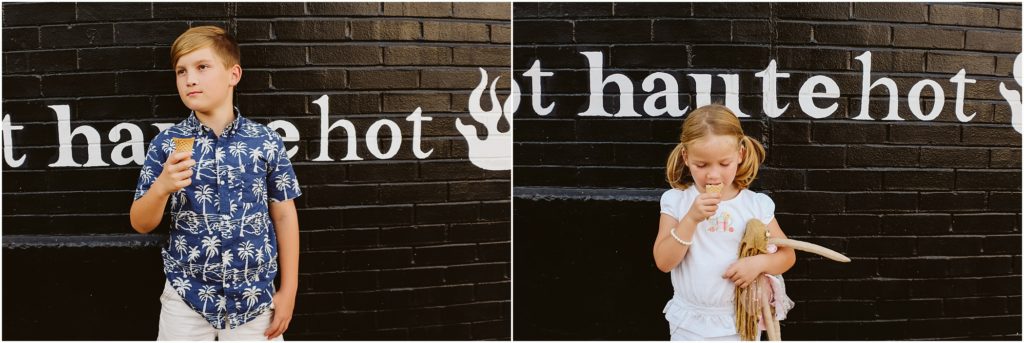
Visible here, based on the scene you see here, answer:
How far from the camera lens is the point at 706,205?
282 cm

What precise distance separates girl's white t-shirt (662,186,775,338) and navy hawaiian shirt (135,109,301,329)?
5.63 feet

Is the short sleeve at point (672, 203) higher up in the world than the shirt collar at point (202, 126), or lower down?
lower down

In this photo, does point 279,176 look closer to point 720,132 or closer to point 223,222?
point 223,222

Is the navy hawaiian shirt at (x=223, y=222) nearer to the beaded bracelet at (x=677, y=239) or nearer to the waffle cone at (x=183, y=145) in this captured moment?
the waffle cone at (x=183, y=145)

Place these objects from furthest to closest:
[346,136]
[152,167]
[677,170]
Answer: [346,136] → [677,170] → [152,167]

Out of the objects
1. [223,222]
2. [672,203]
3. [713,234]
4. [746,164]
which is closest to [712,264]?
[713,234]

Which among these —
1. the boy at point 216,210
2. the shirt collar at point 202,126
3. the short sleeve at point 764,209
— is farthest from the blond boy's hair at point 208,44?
the short sleeve at point 764,209

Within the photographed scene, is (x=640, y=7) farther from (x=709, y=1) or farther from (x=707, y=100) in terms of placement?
(x=707, y=100)

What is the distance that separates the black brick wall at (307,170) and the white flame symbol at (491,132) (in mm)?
44

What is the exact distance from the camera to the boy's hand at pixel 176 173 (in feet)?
9.34

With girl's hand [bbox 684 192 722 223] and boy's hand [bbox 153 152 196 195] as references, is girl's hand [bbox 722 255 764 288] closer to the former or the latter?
girl's hand [bbox 684 192 722 223]

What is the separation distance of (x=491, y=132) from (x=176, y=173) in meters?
1.54

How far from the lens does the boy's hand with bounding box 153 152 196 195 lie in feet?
9.34

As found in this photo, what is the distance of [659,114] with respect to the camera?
3771 millimetres
